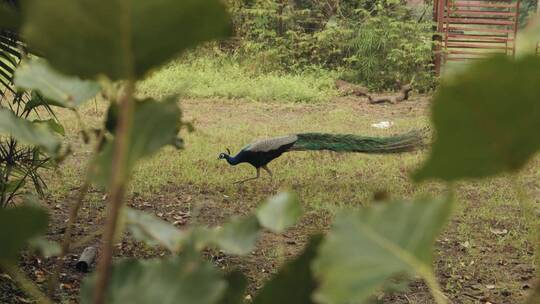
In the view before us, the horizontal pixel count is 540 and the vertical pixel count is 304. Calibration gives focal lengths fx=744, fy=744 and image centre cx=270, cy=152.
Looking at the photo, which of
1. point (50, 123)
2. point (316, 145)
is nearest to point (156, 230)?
point (50, 123)

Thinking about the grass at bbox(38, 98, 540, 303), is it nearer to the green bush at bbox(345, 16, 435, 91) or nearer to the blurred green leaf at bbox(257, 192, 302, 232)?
the green bush at bbox(345, 16, 435, 91)

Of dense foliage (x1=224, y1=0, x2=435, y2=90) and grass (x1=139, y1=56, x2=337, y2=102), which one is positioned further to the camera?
dense foliage (x1=224, y1=0, x2=435, y2=90)

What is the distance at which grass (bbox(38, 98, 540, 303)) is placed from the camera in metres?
3.46

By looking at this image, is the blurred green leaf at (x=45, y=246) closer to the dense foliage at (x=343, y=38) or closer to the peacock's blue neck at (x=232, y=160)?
the peacock's blue neck at (x=232, y=160)

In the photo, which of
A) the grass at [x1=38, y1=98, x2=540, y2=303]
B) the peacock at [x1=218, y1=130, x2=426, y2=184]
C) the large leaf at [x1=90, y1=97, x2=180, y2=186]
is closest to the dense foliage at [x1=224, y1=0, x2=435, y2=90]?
the grass at [x1=38, y1=98, x2=540, y2=303]

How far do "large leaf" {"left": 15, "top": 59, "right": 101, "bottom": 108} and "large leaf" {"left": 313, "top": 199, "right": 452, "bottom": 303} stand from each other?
20cm

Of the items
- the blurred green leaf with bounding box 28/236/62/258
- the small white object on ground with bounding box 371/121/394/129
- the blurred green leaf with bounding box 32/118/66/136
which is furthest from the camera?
the small white object on ground with bounding box 371/121/394/129

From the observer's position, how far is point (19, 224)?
10.3 inches

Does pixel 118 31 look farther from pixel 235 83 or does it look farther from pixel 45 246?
pixel 235 83

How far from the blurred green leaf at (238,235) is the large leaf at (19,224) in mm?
65

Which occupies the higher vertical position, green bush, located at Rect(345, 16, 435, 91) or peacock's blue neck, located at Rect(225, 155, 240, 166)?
green bush, located at Rect(345, 16, 435, 91)

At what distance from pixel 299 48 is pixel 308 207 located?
5.18 m

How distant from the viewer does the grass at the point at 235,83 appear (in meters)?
7.70

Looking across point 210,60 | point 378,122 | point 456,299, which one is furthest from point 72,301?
point 210,60
